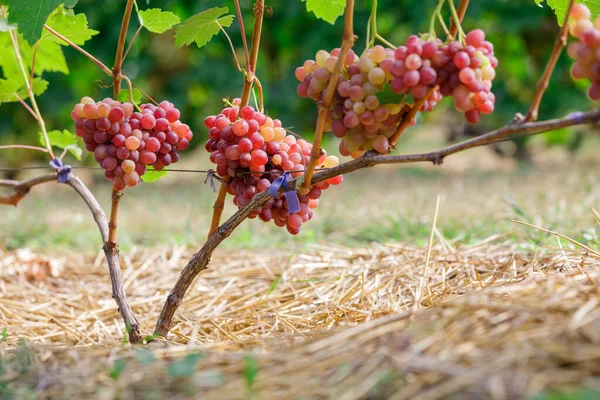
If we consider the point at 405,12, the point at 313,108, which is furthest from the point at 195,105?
the point at 405,12

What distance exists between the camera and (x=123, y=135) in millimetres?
1063

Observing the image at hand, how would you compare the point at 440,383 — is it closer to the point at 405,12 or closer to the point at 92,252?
the point at 92,252

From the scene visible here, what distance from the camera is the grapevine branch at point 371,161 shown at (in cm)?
79

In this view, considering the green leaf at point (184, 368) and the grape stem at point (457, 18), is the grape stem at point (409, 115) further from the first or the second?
the green leaf at point (184, 368)

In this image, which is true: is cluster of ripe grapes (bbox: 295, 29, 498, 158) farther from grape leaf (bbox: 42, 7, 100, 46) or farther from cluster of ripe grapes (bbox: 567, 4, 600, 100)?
grape leaf (bbox: 42, 7, 100, 46)

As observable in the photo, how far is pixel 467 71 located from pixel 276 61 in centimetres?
425

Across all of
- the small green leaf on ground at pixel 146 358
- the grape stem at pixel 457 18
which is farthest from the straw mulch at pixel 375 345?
the grape stem at pixel 457 18

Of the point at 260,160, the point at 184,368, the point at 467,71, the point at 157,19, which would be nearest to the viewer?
the point at 184,368

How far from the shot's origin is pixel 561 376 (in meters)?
0.64

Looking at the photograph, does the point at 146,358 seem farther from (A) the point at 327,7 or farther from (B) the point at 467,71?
(A) the point at 327,7

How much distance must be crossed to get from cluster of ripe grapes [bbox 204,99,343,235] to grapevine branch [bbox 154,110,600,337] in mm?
30

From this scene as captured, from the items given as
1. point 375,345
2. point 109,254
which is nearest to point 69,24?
point 109,254

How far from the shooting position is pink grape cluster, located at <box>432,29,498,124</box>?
844 mm

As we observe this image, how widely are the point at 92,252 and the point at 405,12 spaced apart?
2.90m
